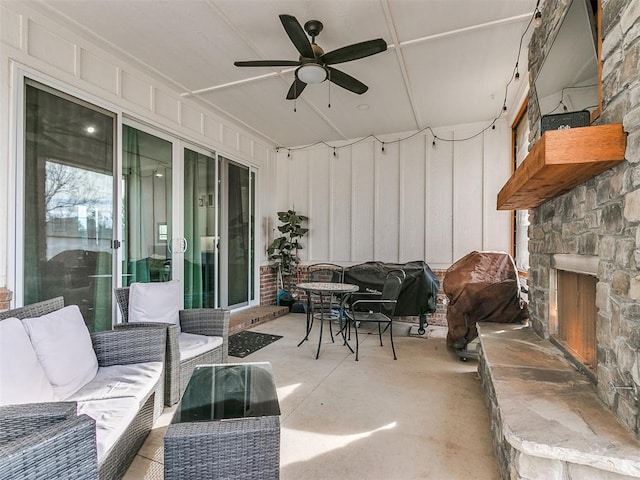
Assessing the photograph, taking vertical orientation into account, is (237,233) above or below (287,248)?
above

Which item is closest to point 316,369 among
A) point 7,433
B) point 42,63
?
point 7,433

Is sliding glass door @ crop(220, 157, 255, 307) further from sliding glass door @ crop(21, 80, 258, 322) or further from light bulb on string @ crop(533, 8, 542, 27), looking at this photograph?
light bulb on string @ crop(533, 8, 542, 27)

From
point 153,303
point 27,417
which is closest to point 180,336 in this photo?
point 153,303

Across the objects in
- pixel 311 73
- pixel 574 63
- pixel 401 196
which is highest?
pixel 311 73

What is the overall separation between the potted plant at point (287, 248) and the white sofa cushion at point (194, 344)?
3.24 metres

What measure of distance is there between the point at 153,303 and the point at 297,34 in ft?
7.93

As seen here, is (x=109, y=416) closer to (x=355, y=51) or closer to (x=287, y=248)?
(x=355, y=51)

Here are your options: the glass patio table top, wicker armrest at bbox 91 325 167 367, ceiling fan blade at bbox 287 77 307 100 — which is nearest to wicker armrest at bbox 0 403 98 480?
the glass patio table top

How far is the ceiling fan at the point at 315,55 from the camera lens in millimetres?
2566

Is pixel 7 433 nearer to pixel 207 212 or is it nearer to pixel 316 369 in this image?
pixel 316 369

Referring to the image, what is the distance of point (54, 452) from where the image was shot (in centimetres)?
108

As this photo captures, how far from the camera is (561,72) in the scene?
80.6 inches

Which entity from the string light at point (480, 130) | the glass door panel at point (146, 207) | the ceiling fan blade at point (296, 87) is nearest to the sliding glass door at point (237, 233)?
the glass door panel at point (146, 207)

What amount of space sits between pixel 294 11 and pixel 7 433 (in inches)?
123
